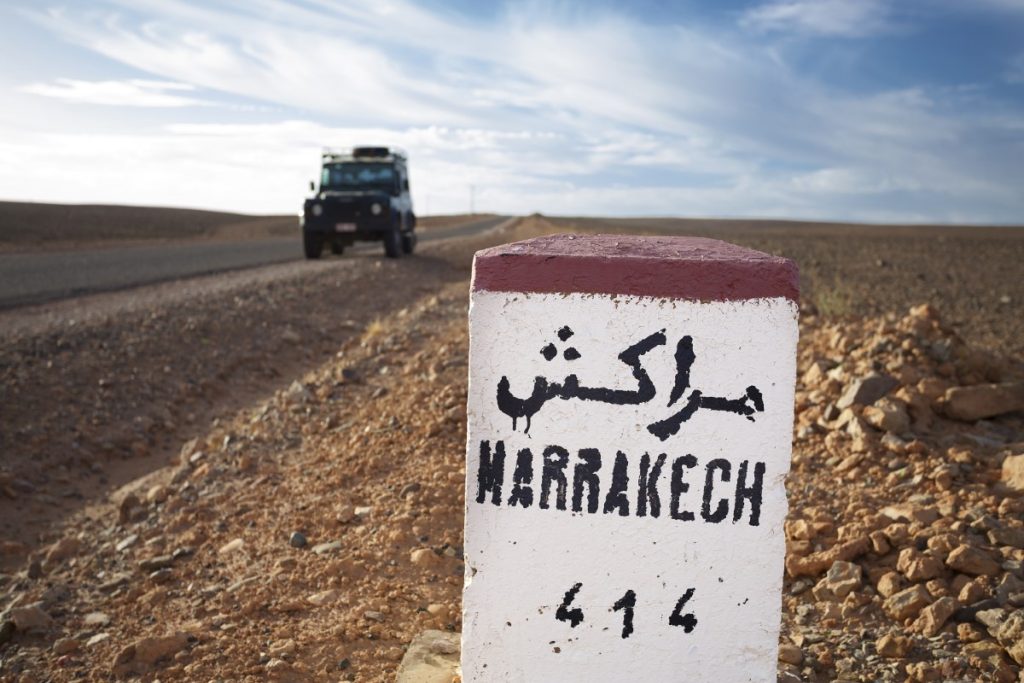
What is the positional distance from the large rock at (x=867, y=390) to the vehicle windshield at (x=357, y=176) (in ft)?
48.4

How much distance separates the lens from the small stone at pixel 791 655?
292cm

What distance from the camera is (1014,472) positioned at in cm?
387

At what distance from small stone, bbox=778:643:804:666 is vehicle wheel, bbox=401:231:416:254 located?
1738cm

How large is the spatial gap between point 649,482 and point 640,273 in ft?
1.72

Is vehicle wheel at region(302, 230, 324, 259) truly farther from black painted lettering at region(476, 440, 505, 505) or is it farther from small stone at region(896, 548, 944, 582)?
black painted lettering at region(476, 440, 505, 505)

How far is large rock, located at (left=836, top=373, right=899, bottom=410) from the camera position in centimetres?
487

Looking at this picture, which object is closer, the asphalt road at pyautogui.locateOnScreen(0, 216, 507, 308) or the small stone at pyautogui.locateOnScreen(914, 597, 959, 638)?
the small stone at pyautogui.locateOnScreen(914, 597, 959, 638)

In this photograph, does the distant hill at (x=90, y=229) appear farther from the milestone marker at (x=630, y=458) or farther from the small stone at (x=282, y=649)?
the milestone marker at (x=630, y=458)

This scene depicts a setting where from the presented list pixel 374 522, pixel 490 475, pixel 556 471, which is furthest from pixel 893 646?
pixel 374 522

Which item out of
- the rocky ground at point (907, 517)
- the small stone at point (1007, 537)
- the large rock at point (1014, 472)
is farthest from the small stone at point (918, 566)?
the large rock at point (1014, 472)

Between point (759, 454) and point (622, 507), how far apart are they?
0.37m

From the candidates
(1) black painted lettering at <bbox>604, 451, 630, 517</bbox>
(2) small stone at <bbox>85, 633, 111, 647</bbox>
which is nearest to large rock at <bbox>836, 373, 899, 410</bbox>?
(1) black painted lettering at <bbox>604, 451, 630, 517</bbox>

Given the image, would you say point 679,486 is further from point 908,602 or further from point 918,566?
point 918,566

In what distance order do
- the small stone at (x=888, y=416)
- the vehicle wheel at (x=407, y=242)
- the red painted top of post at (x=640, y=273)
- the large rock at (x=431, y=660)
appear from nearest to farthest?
the red painted top of post at (x=640, y=273) → the large rock at (x=431, y=660) → the small stone at (x=888, y=416) → the vehicle wheel at (x=407, y=242)
